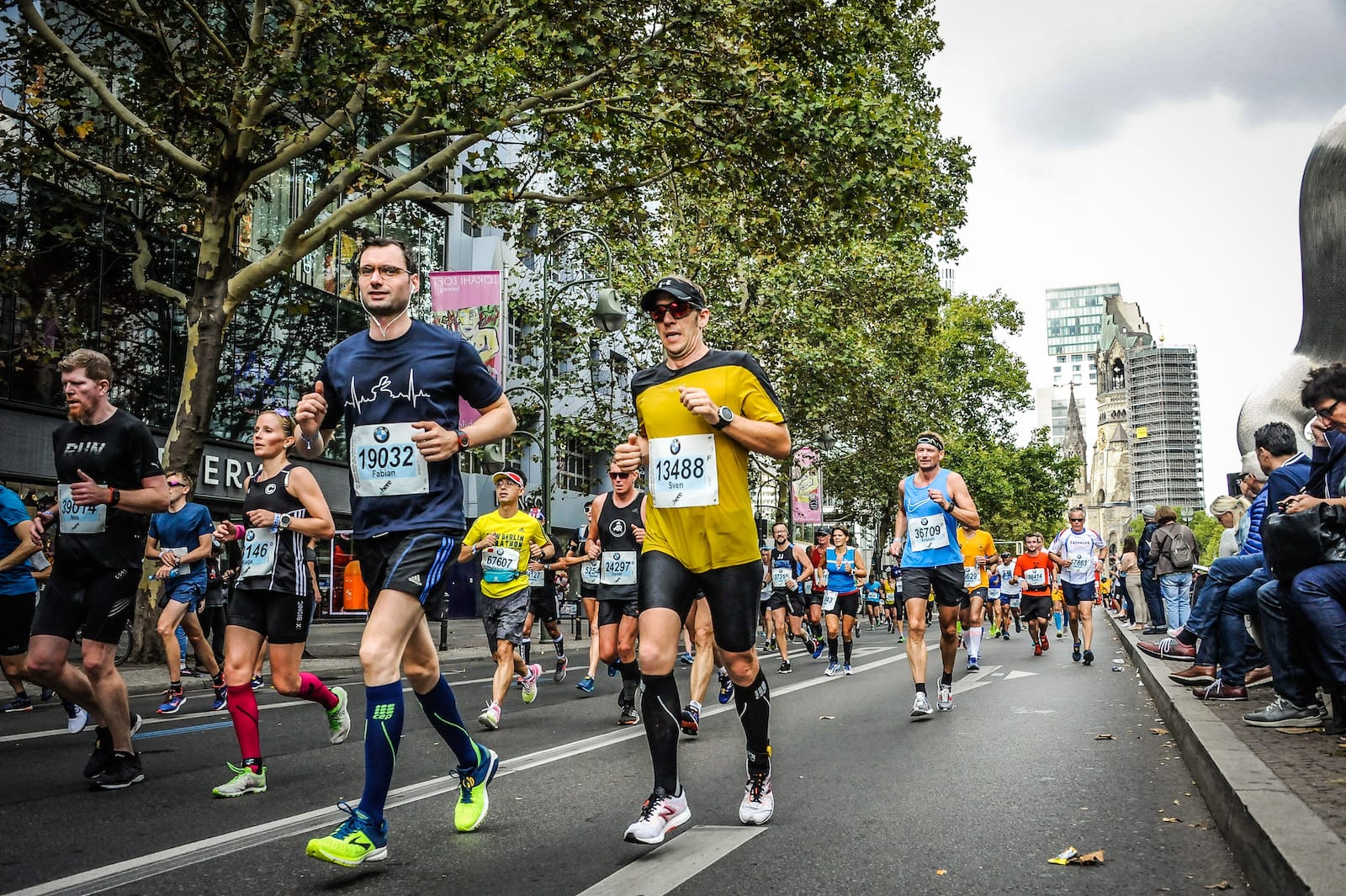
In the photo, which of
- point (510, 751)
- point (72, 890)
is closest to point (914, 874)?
point (72, 890)

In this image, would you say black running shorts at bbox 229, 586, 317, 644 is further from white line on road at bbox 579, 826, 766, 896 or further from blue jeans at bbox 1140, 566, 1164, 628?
blue jeans at bbox 1140, 566, 1164, 628

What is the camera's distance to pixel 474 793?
4.82 metres

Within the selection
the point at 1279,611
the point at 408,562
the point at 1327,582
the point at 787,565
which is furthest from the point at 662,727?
the point at 787,565

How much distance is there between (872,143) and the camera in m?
15.4

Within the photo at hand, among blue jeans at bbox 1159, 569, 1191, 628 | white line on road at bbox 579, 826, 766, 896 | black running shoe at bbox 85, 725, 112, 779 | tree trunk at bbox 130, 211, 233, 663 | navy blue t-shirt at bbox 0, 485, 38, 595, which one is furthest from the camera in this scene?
blue jeans at bbox 1159, 569, 1191, 628

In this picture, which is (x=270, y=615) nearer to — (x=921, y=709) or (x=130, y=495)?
(x=130, y=495)

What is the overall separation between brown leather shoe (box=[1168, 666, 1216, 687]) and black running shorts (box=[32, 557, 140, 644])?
7.77 m

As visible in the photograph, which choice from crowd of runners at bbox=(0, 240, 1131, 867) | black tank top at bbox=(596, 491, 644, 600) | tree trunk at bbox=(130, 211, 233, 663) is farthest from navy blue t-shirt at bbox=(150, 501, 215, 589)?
tree trunk at bbox=(130, 211, 233, 663)

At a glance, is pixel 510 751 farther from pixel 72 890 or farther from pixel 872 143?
pixel 872 143

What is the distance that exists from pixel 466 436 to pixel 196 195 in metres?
14.4

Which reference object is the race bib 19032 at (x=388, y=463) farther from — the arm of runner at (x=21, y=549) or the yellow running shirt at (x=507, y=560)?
the yellow running shirt at (x=507, y=560)

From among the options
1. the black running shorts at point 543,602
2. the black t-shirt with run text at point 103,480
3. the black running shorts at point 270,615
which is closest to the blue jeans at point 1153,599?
the black running shorts at point 543,602

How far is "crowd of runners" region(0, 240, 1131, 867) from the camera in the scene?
4527 mm

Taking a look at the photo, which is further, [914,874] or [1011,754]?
[1011,754]
